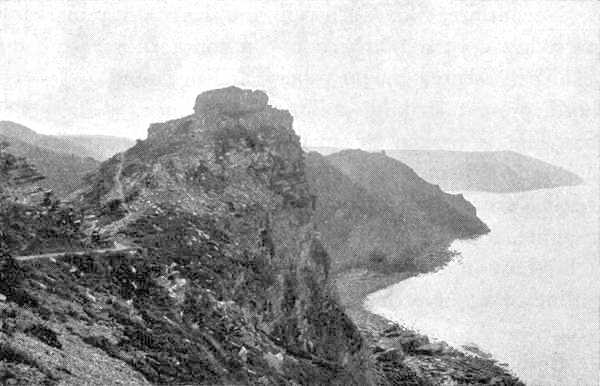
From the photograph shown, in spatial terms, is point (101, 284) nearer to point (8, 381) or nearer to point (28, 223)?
point (28, 223)

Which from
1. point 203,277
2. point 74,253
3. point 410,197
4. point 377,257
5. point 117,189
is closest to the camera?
point 74,253

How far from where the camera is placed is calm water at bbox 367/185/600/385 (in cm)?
5884

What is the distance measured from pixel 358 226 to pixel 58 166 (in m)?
71.7

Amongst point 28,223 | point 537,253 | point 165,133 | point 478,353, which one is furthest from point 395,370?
point 537,253

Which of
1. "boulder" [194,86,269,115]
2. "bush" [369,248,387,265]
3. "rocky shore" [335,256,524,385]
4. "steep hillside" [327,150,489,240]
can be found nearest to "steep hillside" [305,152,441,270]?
"bush" [369,248,387,265]

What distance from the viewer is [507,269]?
357 ft

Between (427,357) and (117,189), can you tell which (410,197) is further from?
(117,189)

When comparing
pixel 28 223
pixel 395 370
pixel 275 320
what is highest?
pixel 28 223

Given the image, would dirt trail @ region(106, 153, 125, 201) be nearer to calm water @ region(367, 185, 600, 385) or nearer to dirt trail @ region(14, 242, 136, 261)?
dirt trail @ region(14, 242, 136, 261)

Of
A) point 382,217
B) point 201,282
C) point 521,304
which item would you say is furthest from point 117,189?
point 382,217

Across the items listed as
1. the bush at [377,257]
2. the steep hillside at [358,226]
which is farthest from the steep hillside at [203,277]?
the steep hillside at [358,226]

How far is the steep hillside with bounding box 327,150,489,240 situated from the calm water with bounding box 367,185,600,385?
15852 millimetres

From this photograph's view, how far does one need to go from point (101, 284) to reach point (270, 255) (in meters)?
18.2

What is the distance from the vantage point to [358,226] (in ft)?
458
